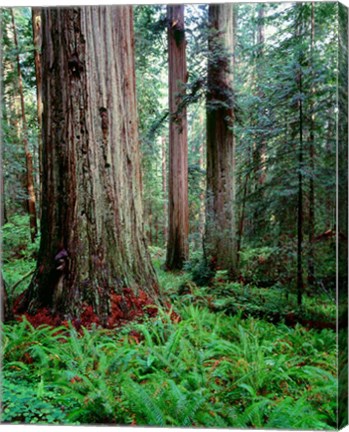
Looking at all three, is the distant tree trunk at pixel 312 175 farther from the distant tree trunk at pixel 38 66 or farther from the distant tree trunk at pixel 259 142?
the distant tree trunk at pixel 38 66

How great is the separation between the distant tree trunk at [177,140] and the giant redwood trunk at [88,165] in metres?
0.23

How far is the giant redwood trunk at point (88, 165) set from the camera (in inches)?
128

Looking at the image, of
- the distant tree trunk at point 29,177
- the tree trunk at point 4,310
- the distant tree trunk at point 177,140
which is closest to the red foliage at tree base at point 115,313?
the tree trunk at point 4,310

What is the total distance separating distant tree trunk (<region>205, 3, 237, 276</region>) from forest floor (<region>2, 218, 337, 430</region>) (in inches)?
10.0

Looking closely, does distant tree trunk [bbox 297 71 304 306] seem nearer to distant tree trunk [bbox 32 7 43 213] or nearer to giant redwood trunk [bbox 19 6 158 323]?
giant redwood trunk [bbox 19 6 158 323]

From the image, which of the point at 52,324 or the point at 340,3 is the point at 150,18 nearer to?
the point at 340,3

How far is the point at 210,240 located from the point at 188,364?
33.5 inches

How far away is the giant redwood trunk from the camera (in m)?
3.26

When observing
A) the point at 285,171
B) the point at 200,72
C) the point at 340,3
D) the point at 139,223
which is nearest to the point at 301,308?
the point at 285,171

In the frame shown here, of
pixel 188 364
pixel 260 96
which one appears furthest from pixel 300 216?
pixel 188 364

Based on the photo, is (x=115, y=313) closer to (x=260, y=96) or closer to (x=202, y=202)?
(x=202, y=202)

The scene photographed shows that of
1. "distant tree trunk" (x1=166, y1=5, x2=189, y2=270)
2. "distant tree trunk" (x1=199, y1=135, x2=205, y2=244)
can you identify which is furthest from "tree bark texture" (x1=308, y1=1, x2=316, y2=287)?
"distant tree trunk" (x1=166, y1=5, x2=189, y2=270)

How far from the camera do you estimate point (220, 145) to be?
10.8ft

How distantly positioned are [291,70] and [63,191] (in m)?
1.76
